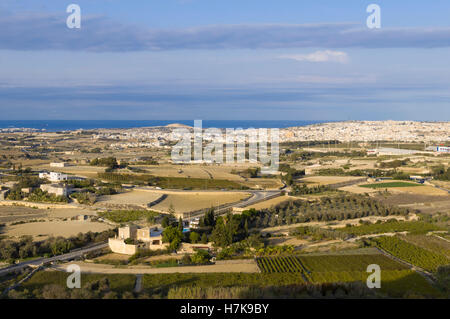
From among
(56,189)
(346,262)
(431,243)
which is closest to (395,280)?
(346,262)

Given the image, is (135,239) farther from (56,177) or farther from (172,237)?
(56,177)

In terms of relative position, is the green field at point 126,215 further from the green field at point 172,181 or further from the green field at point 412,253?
the green field at point 412,253

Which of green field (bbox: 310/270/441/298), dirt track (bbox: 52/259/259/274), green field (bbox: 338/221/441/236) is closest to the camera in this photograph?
green field (bbox: 310/270/441/298)

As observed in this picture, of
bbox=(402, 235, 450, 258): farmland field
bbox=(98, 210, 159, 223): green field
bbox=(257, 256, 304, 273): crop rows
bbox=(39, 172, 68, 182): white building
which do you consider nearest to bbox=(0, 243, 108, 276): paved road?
bbox=(98, 210, 159, 223): green field

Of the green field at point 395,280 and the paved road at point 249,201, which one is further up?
the paved road at point 249,201

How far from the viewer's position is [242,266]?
16.1 metres

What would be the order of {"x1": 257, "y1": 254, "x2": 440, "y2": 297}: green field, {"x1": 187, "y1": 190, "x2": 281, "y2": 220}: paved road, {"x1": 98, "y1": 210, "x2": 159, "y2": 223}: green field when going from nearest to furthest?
{"x1": 257, "y1": 254, "x2": 440, "y2": 297}: green field
{"x1": 98, "y1": 210, "x2": 159, "y2": 223}: green field
{"x1": 187, "y1": 190, "x2": 281, "y2": 220}: paved road

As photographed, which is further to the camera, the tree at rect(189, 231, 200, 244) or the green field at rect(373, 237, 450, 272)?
the tree at rect(189, 231, 200, 244)

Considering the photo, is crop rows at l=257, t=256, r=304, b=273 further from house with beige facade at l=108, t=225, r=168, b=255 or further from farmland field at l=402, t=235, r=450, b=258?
farmland field at l=402, t=235, r=450, b=258

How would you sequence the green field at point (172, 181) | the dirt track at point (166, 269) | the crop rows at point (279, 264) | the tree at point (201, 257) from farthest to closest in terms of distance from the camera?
the green field at point (172, 181) < the tree at point (201, 257) < the crop rows at point (279, 264) < the dirt track at point (166, 269)

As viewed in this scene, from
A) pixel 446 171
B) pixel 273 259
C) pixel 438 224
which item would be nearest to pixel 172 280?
pixel 273 259

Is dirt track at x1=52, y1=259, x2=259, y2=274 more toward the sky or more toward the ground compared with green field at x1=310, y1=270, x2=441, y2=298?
more toward the sky

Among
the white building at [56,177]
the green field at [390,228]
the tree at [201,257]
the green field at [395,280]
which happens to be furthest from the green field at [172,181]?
the green field at [395,280]

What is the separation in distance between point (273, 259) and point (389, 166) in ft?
118
